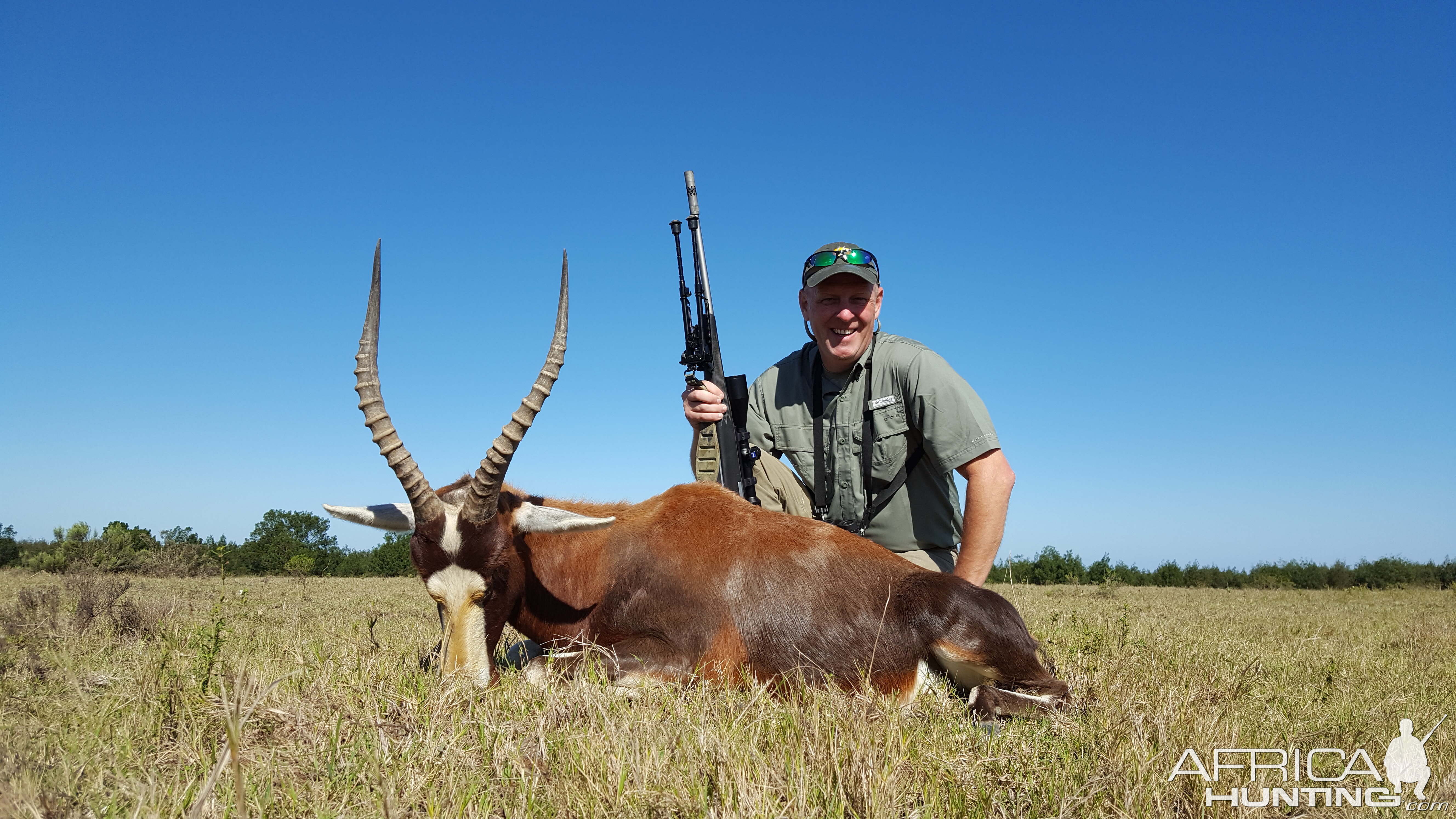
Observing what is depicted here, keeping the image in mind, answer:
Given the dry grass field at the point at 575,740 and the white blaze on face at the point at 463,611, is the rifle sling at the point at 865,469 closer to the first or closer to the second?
the dry grass field at the point at 575,740

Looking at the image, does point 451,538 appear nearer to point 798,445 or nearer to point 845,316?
point 798,445

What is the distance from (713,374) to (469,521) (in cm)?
278

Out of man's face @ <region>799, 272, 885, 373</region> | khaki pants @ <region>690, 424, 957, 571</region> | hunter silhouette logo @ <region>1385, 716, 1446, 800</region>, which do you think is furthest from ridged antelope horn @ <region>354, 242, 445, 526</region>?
hunter silhouette logo @ <region>1385, 716, 1446, 800</region>

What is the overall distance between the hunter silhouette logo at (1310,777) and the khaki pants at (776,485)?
266 centimetres

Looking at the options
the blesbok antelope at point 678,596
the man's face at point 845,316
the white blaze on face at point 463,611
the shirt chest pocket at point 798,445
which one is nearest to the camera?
the white blaze on face at point 463,611

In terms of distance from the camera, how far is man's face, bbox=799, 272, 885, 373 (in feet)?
21.1

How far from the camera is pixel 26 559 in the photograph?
62.0ft

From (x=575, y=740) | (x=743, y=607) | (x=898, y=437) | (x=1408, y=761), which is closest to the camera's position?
(x=575, y=740)

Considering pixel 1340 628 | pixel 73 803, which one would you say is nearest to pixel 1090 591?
pixel 1340 628

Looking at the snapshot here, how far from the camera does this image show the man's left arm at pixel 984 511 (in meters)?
5.63

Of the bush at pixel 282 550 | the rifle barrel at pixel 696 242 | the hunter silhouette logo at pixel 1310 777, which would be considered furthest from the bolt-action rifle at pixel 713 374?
the bush at pixel 282 550

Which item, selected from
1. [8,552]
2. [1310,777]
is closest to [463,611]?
[1310,777]

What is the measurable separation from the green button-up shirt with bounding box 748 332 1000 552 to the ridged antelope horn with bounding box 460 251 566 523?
2.59 meters

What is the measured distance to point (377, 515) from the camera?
15.9 ft
